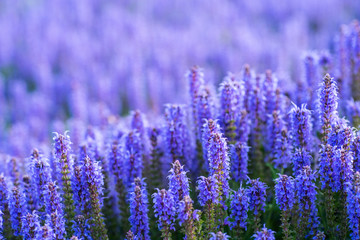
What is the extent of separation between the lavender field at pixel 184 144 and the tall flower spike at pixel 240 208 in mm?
15

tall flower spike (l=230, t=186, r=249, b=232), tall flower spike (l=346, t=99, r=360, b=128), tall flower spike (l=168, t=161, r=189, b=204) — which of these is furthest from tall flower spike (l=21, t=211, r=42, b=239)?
tall flower spike (l=346, t=99, r=360, b=128)

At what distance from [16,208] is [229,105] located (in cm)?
307

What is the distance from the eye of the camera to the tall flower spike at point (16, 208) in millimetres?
5410

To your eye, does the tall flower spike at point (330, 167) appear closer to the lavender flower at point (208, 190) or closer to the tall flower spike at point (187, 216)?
the lavender flower at point (208, 190)

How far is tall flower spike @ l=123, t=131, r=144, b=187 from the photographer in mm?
6349

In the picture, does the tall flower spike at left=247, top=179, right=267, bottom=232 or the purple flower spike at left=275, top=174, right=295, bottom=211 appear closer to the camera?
the purple flower spike at left=275, top=174, right=295, bottom=211

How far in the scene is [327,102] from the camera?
18.0ft

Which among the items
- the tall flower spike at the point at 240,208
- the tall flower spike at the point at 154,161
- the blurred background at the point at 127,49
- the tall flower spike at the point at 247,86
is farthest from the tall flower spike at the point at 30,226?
the blurred background at the point at 127,49

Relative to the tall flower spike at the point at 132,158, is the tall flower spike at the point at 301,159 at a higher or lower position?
lower

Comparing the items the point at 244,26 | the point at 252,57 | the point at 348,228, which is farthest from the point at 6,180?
the point at 244,26

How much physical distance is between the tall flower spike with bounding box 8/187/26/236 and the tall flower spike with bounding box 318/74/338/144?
3.59m

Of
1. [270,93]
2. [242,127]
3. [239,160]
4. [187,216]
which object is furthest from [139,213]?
[270,93]

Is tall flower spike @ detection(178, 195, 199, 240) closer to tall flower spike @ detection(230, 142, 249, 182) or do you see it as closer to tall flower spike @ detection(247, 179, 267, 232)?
tall flower spike @ detection(247, 179, 267, 232)

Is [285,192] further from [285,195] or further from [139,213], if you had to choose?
[139,213]
